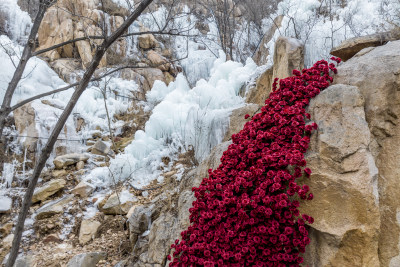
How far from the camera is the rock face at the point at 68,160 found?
19.1ft

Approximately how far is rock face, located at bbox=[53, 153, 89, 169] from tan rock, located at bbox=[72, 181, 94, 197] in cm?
113

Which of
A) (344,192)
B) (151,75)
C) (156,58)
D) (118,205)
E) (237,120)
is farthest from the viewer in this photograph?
(156,58)

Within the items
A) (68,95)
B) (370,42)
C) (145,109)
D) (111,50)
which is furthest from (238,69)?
(111,50)

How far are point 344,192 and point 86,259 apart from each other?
9.89ft

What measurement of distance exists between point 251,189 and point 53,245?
328 cm

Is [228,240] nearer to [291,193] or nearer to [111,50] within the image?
[291,193]

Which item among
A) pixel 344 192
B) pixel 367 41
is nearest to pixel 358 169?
pixel 344 192

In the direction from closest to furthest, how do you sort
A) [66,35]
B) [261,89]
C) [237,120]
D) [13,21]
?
1. [237,120]
2. [261,89]
3. [66,35]
4. [13,21]

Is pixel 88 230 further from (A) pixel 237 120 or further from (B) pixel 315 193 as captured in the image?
(B) pixel 315 193

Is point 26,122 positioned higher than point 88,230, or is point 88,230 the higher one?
point 26,122

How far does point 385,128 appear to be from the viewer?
6.93 ft

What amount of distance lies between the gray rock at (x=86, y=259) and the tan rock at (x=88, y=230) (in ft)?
1.78

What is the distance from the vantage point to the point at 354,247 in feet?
5.83

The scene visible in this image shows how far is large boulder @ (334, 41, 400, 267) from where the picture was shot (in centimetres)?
189
